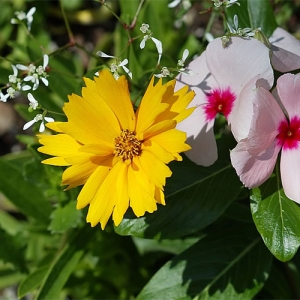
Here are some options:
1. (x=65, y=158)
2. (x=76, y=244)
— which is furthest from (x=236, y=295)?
(x=65, y=158)

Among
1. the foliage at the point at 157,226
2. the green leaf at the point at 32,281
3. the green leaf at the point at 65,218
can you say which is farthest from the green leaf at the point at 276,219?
the green leaf at the point at 32,281

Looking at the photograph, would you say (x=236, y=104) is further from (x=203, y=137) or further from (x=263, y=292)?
(x=263, y=292)

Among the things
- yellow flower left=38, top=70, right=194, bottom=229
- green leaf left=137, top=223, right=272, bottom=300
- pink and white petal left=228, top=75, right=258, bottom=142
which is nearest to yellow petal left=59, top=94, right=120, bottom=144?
yellow flower left=38, top=70, right=194, bottom=229

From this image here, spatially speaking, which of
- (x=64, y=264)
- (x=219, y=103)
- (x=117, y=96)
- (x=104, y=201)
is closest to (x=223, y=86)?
(x=219, y=103)

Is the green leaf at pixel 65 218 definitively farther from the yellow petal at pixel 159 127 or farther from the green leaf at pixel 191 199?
the yellow petal at pixel 159 127

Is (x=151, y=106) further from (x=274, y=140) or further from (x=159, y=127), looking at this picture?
(x=274, y=140)

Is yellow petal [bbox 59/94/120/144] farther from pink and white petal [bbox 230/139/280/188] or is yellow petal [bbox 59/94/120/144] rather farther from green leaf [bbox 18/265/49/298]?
green leaf [bbox 18/265/49/298]
